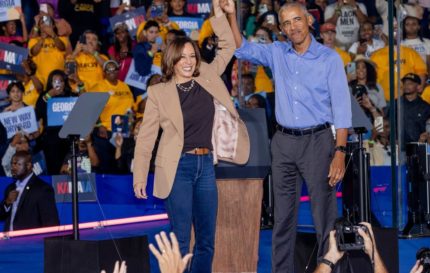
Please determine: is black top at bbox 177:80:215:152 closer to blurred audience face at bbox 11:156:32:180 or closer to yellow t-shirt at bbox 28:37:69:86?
blurred audience face at bbox 11:156:32:180

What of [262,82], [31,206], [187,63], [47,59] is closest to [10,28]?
[47,59]

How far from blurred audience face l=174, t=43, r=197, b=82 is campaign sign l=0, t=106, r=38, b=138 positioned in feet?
20.0

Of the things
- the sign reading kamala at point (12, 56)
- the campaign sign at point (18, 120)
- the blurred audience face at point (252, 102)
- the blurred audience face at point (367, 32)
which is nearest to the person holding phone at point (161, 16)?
the sign reading kamala at point (12, 56)

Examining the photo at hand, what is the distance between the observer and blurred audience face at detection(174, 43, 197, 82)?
5758 mm

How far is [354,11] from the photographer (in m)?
11.7

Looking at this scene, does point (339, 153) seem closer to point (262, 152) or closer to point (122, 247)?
point (262, 152)

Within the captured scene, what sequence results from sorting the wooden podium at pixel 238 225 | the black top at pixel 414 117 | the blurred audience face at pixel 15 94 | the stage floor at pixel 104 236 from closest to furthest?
the wooden podium at pixel 238 225 < the stage floor at pixel 104 236 < the black top at pixel 414 117 < the blurred audience face at pixel 15 94

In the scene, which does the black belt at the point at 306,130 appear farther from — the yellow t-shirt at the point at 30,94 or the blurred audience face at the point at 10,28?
the blurred audience face at the point at 10,28

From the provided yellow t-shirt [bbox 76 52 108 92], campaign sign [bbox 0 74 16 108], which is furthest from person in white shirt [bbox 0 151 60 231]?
yellow t-shirt [bbox 76 52 108 92]

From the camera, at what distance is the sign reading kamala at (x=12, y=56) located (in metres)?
11.6

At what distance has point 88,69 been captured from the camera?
11969 mm

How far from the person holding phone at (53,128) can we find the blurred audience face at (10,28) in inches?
34.0

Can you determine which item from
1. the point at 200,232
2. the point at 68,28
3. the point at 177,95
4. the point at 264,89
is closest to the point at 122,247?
the point at 200,232

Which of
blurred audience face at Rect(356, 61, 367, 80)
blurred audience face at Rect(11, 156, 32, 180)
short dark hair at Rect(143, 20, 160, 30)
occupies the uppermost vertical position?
short dark hair at Rect(143, 20, 160, 30)
